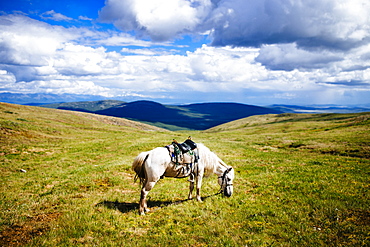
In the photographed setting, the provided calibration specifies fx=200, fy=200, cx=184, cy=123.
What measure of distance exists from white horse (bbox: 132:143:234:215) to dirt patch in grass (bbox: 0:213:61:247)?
4043mm

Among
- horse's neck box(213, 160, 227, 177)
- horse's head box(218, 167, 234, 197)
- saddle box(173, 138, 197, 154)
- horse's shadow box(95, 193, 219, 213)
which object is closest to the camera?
horse's shadow box(95, 193, 219, 213)

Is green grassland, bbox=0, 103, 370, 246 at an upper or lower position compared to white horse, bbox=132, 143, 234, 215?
lower

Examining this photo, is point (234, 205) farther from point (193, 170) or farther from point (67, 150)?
point (67, 150)

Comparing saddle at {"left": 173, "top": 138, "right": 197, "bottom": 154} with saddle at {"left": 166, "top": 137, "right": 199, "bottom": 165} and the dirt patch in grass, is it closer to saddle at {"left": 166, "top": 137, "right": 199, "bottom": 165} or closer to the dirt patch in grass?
saddle at {"left": 166, "top": 137, "right": 199, "bottom": 165}

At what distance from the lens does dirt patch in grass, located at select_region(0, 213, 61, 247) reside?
285 inches

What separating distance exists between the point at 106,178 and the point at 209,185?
841 cm

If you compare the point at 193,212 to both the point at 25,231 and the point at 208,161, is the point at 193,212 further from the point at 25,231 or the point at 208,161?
the point at 25,231

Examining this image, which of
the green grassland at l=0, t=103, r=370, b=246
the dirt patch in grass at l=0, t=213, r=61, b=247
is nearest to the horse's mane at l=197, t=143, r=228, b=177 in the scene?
the green grassland at l=0, t=103, r=370, b=246

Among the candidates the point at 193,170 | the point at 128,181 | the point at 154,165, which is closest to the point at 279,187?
the point at 193,170

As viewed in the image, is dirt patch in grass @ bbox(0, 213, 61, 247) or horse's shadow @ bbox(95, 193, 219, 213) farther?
horse's shadow @ bbox(95, 193, 219, 213)

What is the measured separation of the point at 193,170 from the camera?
11.6m

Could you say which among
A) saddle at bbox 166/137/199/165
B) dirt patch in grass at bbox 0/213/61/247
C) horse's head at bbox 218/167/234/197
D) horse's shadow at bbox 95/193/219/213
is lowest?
horse's shadow at bbox 95/193/219/213

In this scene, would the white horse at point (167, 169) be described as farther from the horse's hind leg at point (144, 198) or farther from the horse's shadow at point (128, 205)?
the horse's shadow at point (128, 205)

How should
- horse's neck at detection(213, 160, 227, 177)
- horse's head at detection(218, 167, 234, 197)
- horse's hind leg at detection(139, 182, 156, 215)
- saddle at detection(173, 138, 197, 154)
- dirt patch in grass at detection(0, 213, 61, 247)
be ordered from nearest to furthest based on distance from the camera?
dirt patch in grass at detection(0, 213, 61, 247) < horse's hind leg at detection(139, 182, 156, 215) < saddle at detection(173, 138, 197, 154) < horse's head at detection(218, 167, 234, 197) < horse's neck at detection(213, 160, 227, 177)
